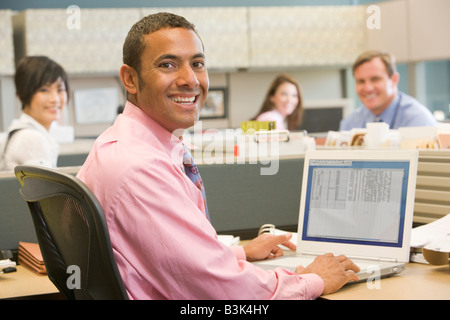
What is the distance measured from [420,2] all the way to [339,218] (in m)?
3.90

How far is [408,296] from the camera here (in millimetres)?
1475

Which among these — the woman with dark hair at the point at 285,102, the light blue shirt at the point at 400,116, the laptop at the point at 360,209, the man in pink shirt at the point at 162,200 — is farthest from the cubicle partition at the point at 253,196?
the woman with dark hair at the point at 285,102

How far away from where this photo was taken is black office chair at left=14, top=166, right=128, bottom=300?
116 cm

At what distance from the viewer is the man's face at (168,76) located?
1.48m

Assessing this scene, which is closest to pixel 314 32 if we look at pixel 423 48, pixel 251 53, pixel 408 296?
pixel 251 53

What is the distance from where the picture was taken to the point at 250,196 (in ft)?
7.59

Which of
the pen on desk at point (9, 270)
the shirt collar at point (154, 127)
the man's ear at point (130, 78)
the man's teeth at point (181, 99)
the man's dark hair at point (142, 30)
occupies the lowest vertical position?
the pen on desk at point (9, 270)

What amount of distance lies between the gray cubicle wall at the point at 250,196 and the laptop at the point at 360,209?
1.38 ft

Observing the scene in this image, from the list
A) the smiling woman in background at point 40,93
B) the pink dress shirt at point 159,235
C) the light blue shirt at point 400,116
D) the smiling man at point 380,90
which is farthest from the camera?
the smiling man at point 380,90

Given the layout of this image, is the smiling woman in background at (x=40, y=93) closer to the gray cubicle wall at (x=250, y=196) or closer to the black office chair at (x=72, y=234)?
the gray cubicle wall at (x=250, y=196)

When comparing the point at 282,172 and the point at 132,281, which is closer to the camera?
the point at 132,281

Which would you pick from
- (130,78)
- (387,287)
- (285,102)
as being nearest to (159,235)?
(130,78)

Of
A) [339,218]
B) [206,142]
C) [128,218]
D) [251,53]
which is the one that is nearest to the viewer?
[128,218]

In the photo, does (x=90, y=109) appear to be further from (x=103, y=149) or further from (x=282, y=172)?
(x=103, y=149)
